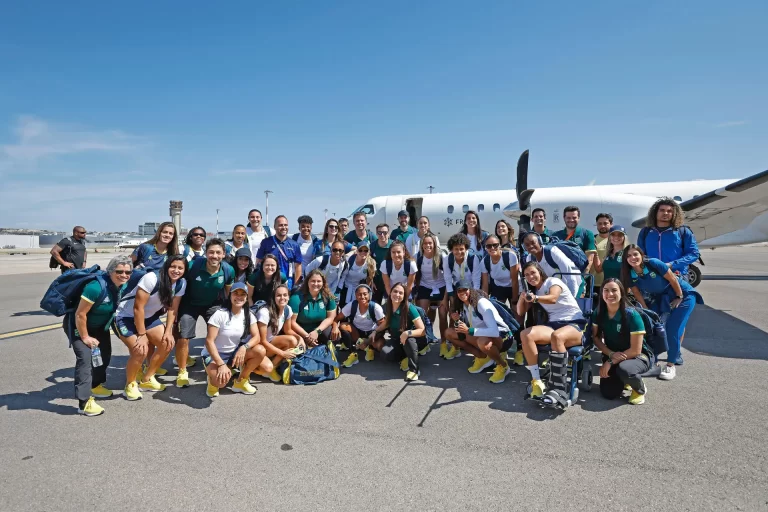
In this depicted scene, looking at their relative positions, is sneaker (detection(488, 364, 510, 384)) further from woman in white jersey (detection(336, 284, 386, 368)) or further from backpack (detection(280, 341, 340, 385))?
backpack (detection(280, 341, 340, 385))

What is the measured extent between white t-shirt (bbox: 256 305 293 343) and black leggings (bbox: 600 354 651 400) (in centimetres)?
361

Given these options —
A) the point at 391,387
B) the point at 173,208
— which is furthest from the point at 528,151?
the point at 173,208

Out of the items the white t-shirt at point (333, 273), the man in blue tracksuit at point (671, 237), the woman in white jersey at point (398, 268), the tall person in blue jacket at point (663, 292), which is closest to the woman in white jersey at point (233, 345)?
the white t-shirt at point (333, 273)

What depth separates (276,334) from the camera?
17.2ft

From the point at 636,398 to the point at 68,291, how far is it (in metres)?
5.54

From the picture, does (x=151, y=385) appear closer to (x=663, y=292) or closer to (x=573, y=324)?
(x=573, y=324)

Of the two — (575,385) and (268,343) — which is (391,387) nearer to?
(268,343)

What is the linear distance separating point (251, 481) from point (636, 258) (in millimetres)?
4698

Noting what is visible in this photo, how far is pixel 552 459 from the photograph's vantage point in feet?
10.3

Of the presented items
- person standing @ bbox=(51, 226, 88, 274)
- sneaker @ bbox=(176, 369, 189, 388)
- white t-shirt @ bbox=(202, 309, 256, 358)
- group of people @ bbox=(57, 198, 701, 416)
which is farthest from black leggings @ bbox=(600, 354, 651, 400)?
person standing @ bbox=(51, 226, 88, 274)

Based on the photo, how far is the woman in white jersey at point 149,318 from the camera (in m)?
4.54

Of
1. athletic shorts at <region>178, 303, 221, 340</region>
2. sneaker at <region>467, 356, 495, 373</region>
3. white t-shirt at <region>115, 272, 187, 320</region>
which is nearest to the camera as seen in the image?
white t-shirt at <region>115, 272, 187, 320</region>

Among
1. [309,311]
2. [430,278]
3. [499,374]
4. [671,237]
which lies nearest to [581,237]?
[671,237]

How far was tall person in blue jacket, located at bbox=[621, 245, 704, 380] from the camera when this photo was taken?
16.6 ft
